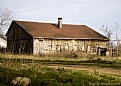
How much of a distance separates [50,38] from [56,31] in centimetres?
320

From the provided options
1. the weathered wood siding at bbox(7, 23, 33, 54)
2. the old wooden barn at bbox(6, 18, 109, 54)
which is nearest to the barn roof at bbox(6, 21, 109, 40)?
the old wooden barn at bbox(6, 18, 109, 54)

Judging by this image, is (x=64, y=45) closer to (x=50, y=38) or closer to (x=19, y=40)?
(x=50, y=38)

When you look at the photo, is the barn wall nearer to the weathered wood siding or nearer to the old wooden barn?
the old wooden barn

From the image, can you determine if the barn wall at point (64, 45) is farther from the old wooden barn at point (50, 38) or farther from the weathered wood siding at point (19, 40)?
the weathered wood siding at point (19, 40)

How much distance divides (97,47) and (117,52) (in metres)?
4.51

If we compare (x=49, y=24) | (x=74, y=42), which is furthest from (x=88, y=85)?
(x=49, y=24)

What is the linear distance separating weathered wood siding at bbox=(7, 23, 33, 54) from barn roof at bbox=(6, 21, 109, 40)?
3.33ft

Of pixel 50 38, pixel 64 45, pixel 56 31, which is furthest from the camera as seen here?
pixel 56 31

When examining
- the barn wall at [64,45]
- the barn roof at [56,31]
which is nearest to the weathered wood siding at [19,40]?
the barn roof at [56,31]

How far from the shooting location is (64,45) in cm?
4194

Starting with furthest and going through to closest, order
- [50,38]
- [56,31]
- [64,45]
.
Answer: [56,31] → [64,45] → [50,38]

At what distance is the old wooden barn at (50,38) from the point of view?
131 ft

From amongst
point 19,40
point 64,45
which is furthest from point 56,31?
point 19,40

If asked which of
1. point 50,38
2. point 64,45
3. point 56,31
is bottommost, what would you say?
point 64,45
